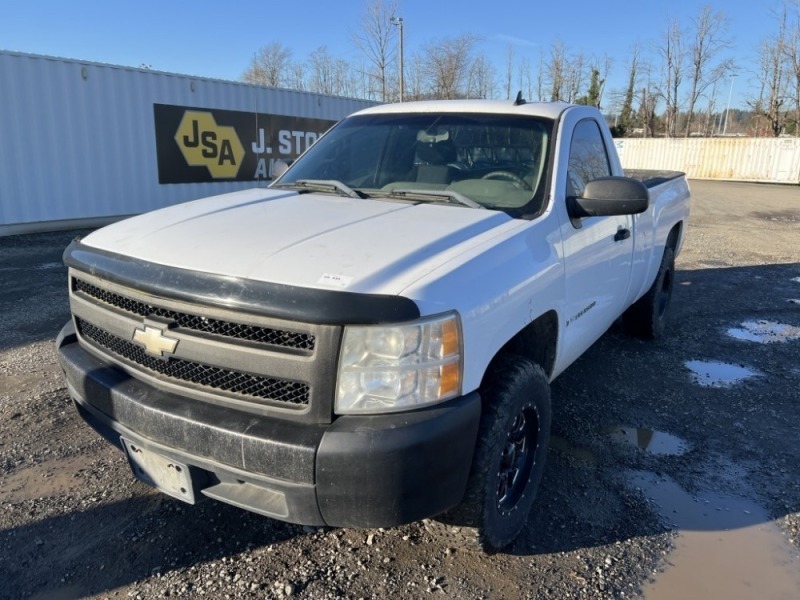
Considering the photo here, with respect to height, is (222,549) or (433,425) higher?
(433,425)

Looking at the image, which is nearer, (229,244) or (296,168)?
(229,244)

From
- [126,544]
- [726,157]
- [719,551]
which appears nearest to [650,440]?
[719,551]

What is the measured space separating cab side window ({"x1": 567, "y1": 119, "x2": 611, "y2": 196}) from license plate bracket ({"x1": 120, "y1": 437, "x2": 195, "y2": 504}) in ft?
7.33

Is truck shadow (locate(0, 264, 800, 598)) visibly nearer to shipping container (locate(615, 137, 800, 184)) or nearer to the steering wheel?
the steering wheel

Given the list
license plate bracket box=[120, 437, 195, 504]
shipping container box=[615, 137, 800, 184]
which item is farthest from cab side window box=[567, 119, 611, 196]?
shipping container box=[615, 137, 800, 184]

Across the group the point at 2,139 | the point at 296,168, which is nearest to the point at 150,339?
the point at 296,168

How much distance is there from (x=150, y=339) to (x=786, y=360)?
5023 millimetres

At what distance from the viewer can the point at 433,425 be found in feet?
6.53

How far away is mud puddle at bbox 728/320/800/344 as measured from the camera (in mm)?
5730

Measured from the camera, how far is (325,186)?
3.44m

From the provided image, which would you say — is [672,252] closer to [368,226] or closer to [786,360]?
[786,360]

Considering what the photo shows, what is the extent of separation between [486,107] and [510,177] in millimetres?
644

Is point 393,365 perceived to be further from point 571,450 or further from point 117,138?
point 117,138

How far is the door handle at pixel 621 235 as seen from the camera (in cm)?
375
